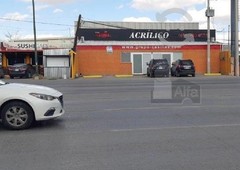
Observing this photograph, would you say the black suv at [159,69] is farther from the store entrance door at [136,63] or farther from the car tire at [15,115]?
the car tire at [15,115]

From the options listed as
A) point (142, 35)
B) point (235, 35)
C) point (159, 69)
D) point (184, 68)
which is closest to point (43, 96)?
point (159, 69)

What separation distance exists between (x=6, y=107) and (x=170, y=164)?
4.46m

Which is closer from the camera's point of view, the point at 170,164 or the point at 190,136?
the point at 170,164

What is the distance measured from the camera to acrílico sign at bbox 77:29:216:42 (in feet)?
141

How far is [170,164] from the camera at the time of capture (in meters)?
6.14

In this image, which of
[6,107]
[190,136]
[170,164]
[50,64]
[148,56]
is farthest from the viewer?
[148,56]

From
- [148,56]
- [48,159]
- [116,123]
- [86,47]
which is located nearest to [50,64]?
[86,47]

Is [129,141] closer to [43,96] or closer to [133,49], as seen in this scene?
[43,96]

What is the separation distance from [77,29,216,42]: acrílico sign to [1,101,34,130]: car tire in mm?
33840

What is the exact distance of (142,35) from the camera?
44156mm

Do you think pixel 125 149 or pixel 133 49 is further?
pixel 133 49

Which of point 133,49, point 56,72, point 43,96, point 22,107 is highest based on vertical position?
point 133,49

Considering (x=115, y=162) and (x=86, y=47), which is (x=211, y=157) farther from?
(x=86, y=47)

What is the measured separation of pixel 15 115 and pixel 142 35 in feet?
118
